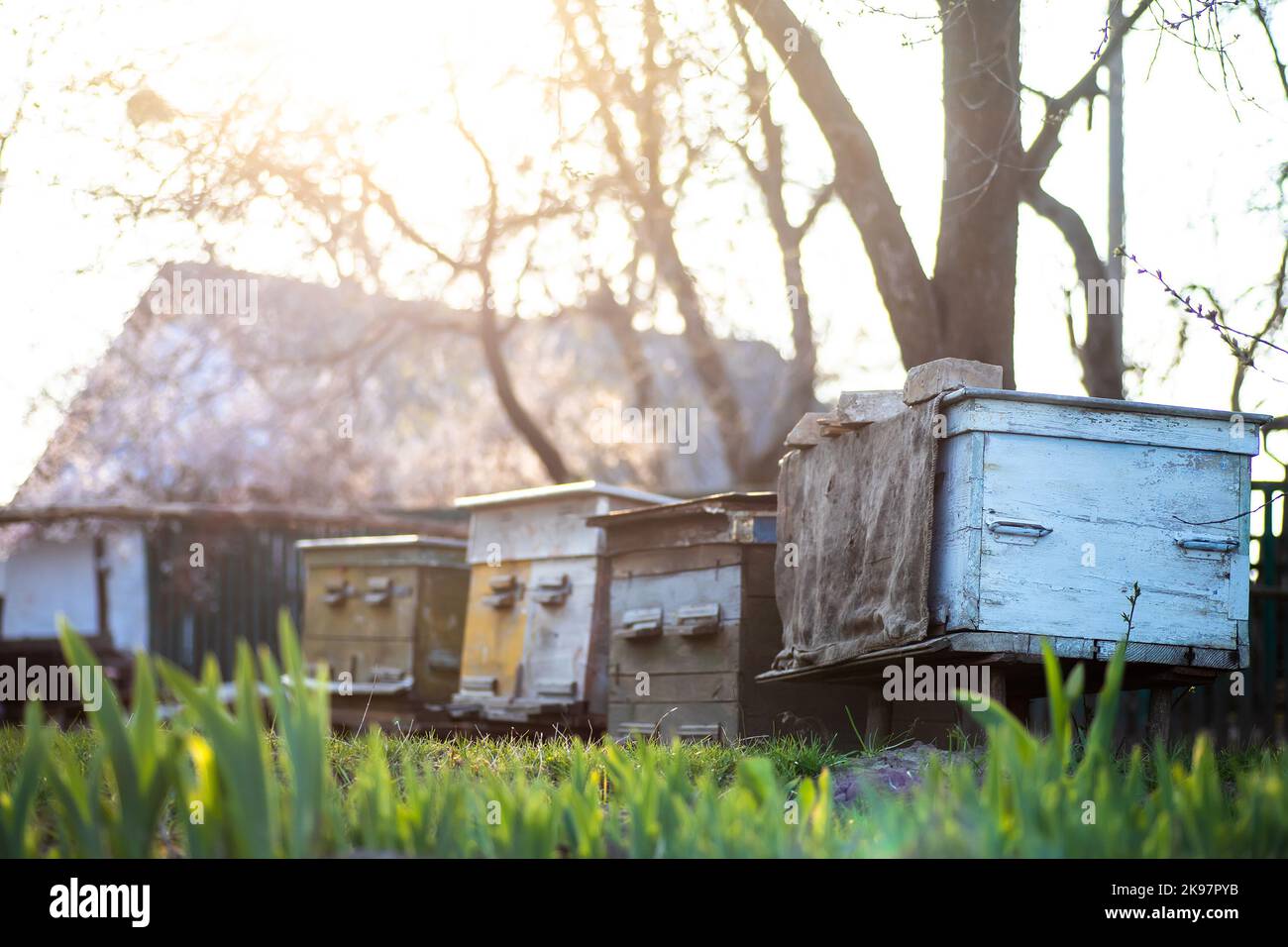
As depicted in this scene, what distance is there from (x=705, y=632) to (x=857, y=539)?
1.37 meters

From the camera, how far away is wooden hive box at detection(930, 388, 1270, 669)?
4855mm

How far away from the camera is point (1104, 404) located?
4969 mm

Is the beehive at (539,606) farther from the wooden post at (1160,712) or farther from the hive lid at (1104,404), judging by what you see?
the wooden post at (1160,712)

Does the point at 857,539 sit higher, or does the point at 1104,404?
the point at 1104,404

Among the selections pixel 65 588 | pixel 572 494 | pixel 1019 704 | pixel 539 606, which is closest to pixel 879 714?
pixel 1019 704

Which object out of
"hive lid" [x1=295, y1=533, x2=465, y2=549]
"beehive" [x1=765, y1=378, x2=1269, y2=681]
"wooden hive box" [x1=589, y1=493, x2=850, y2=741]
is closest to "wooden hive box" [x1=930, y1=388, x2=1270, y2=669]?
"beehive" [x1=765, y1=378, x2=1269, y2=681]

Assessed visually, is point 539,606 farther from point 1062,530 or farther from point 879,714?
point 1062,530

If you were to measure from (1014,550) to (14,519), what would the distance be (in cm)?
1071

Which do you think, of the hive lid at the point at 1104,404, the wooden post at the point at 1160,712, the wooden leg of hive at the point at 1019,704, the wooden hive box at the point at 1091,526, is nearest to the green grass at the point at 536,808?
the wooden hive box at the point at 1091,526

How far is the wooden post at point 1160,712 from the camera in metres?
5.30

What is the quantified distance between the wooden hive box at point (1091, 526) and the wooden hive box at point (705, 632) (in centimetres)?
172

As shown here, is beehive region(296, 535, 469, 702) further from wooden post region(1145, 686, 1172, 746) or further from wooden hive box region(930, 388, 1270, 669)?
wooden post region(1145, 686, 1172, 746)
